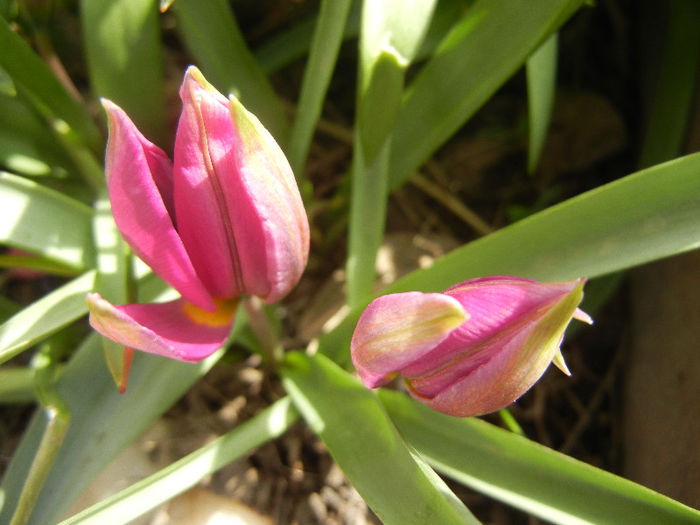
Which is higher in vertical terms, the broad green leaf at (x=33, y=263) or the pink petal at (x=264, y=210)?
the pink petal at (x=264, y=210)

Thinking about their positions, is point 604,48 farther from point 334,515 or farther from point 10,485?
point 10,485

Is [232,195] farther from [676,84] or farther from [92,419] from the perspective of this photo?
[676,84]

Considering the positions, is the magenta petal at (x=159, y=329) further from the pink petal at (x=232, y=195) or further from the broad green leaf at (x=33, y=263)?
the broad green leaf at (x=33, y=263)

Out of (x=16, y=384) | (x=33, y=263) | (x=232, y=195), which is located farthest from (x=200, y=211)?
(x=16, y=384)

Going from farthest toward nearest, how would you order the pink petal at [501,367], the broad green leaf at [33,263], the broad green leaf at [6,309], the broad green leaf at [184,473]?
the broad green leaf at [6,309] → the broad green leaf at [33,263] → the broad green leaf at [184,473] → the pink petal at [501,367]

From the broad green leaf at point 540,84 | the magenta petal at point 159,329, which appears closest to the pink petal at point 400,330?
the magenta petal at point 159,329

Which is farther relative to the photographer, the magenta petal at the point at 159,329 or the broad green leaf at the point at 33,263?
the broad green leaf at the point at 33,263

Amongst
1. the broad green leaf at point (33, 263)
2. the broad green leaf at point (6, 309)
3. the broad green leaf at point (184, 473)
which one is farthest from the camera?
the broad green leaf at point (6, 309)
